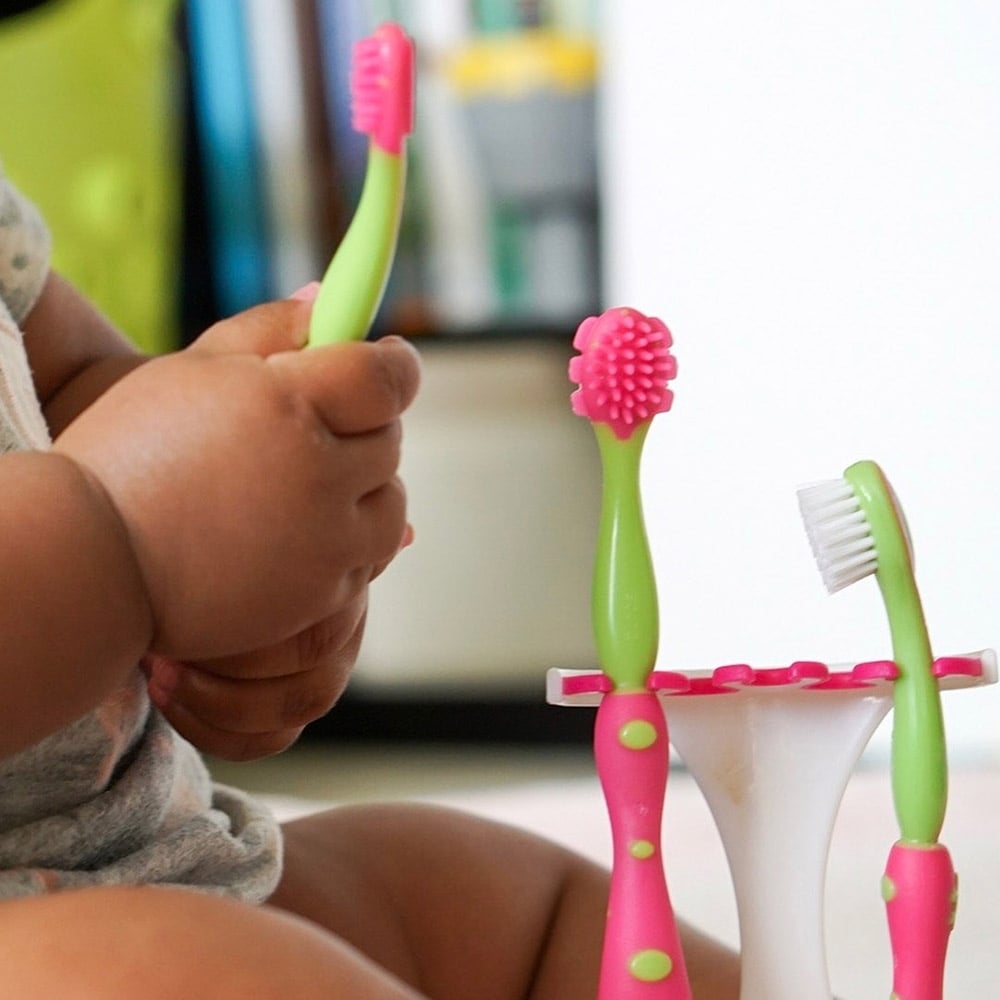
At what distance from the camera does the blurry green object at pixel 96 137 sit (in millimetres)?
1136

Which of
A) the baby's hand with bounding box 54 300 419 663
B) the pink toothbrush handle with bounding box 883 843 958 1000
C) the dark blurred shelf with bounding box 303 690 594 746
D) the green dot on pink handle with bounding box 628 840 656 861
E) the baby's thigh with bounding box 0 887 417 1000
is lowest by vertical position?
the dark blurred shelf with bounding box 303 690 594 746

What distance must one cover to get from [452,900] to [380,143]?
267mm

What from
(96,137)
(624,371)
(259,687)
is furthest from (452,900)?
(96,137)

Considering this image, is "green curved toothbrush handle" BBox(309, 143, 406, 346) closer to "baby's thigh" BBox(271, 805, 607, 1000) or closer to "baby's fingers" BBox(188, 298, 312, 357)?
"baby's fingers" BBox(188, 298, 312, 357)

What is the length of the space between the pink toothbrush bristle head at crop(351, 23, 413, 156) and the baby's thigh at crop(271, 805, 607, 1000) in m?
0.25

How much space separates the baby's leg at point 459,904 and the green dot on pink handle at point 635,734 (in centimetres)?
13

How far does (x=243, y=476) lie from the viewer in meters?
0.29

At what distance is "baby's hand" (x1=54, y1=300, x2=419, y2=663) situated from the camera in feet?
0.97

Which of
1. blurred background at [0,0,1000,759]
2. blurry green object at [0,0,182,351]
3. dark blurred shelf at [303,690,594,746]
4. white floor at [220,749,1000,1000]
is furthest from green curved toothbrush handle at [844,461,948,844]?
blurry green object at [0,0,182,351]

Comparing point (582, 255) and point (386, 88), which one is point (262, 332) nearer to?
point (386, 88)

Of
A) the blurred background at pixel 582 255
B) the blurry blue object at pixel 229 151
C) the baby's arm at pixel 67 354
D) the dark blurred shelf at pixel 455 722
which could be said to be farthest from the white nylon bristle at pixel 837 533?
the blurry blue object at pixel 229 151

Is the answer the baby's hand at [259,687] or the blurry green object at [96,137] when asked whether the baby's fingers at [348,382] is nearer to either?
the baby's hand at [259,687]

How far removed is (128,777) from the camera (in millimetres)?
405

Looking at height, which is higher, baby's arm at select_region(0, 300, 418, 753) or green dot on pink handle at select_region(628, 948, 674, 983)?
baby's arm at select_region(0, 300, 418, 753)
